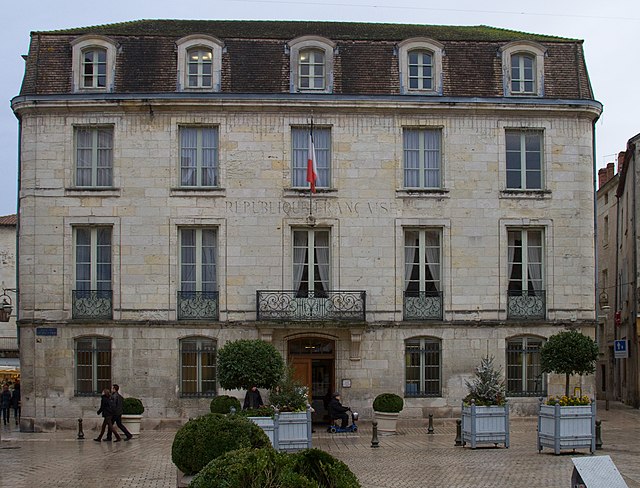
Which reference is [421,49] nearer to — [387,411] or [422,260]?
[422,260]

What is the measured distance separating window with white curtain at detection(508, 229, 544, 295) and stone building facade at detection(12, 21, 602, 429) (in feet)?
0.17

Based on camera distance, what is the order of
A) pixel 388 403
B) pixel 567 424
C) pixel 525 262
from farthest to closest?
1. pixel 525 262
2. pixel 388 403
3. pixel 567 424

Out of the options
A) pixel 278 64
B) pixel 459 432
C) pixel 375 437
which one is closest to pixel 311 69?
pixel 278 64

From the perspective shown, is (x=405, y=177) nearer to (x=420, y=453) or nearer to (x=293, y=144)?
(x=293, y=144)

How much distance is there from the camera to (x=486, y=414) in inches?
975

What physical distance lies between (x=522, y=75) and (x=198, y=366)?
42.7ft

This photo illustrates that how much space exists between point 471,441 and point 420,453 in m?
1.21

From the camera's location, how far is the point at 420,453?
80.3 ft

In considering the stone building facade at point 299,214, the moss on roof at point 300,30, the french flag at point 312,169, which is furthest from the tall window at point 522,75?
the french flag at point 312,169

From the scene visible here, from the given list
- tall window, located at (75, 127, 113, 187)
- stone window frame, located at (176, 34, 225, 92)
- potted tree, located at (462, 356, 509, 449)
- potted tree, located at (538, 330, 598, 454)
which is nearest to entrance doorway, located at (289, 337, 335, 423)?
tall window, located at (75, 127, 113, 187)

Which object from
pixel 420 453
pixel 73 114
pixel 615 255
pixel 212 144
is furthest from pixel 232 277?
pixel 615 255

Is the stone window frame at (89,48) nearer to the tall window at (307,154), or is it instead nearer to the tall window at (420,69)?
the tall window at (307,154)

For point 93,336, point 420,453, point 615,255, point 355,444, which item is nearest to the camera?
point 420,453

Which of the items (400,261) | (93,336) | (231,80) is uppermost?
(231,80)
